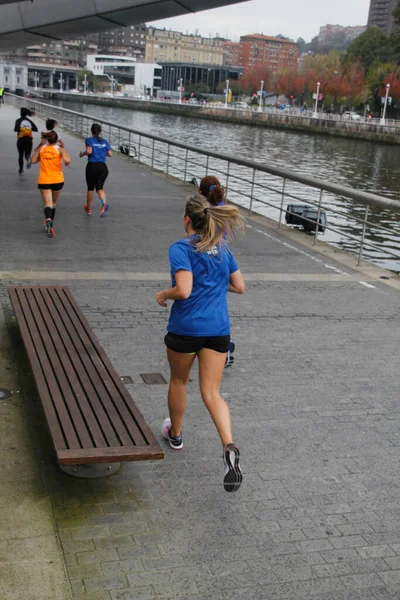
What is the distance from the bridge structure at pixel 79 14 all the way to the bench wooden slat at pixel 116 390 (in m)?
12.4

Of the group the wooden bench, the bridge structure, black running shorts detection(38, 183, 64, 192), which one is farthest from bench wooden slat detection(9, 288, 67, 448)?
the bridge structure

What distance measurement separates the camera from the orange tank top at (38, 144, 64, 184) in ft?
37.6

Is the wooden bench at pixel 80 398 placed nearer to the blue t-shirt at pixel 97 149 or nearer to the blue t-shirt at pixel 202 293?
the blue t-shirt at pixel 202 293

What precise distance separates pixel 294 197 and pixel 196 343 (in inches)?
387

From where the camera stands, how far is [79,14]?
61.7 feet

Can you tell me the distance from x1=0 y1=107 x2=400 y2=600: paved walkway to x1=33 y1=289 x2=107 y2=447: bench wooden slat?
34 centimetres

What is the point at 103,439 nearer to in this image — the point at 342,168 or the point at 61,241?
the point at 61,241

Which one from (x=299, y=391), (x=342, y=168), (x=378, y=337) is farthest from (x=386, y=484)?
(x=342, y=168)

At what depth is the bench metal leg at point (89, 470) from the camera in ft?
14.5

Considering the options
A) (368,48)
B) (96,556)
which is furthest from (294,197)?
(368,48)

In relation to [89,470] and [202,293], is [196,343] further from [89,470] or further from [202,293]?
[89,470]

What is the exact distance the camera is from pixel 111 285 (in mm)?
9023

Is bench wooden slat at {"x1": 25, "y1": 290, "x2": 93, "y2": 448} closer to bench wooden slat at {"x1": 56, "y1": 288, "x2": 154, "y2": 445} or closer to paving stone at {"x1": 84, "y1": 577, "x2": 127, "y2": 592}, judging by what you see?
bench wooden slat at {"x1": 56, "y1": 288, "x2": 154, "y2": 445}

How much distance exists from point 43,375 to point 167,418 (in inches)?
36.4
